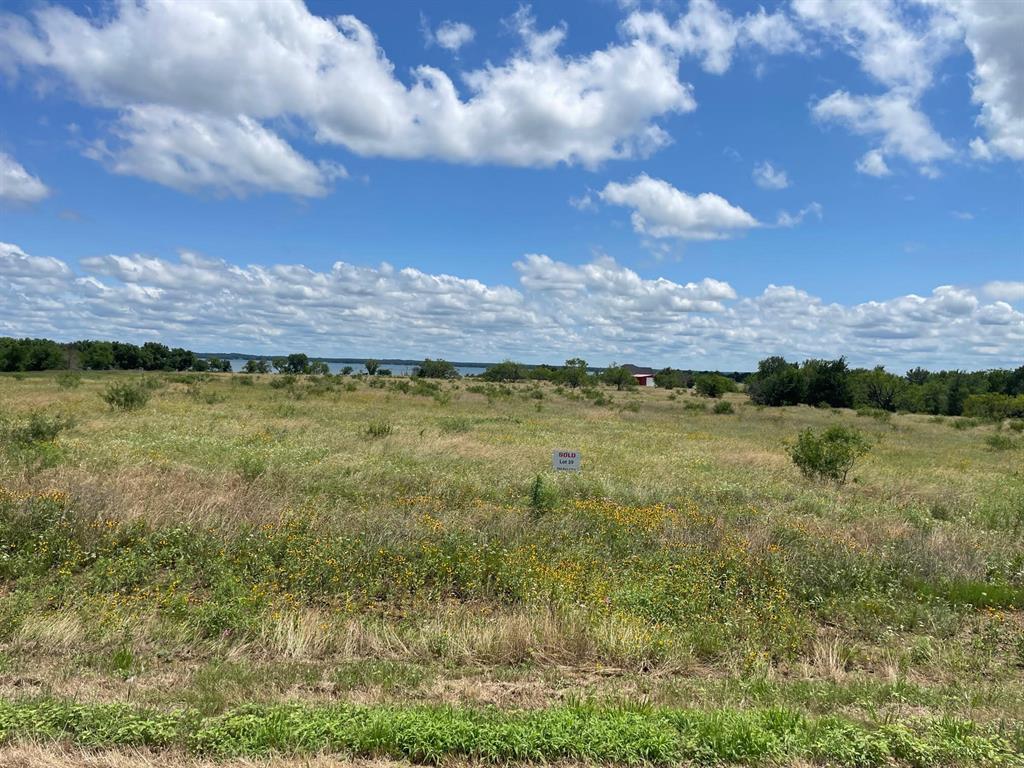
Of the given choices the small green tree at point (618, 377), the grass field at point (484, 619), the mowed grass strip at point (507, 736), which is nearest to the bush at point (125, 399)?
the grass field at point (484, 619)

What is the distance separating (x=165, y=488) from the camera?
33.1 ft

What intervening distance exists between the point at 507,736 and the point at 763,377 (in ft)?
310

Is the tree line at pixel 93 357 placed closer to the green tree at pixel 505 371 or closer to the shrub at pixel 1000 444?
the green tree at pixel 505 371

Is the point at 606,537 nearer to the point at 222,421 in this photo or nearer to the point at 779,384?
the point at 222,421

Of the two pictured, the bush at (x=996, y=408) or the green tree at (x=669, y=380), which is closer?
the bush at (x=996, y=408)

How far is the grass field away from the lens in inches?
150

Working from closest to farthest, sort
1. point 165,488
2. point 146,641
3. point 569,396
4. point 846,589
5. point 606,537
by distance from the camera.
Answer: point 146,641 < point 846,589 < point 606,537 < point 165,488 < point 569,396

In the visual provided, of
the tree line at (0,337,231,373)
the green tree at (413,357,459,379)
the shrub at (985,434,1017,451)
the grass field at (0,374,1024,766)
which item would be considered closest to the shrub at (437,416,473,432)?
the grass field at (0,374,1024,766)

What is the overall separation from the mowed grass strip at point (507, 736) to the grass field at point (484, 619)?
0.02 m

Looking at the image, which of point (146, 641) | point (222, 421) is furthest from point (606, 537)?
point (222, 421)

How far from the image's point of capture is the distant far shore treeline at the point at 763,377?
75.2 meters

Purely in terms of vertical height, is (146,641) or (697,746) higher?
(697,746)

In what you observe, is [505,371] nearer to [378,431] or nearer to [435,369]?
[435,369]

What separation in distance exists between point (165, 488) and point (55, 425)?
8826 mm
